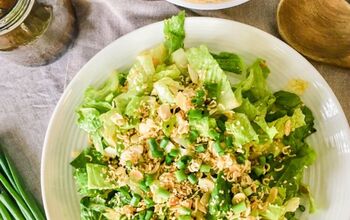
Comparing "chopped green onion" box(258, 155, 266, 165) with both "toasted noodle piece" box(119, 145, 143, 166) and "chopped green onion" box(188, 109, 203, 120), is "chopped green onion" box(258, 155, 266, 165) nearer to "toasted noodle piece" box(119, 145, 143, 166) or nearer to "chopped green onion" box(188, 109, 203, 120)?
"chopped green onion" box(188, 109, 203, 120)

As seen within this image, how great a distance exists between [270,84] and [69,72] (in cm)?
64

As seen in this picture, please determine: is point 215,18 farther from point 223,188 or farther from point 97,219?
point 97,219

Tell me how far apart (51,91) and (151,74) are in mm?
434

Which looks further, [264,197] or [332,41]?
[332,41]

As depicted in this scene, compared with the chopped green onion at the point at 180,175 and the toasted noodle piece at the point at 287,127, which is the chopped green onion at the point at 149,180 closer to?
the chopped green onion at the point at 180,175

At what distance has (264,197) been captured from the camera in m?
1.59

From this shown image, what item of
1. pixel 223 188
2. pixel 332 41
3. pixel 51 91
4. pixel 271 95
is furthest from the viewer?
pixel 51 91

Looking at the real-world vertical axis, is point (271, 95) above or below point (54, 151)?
above

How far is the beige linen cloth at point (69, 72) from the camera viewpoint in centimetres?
185

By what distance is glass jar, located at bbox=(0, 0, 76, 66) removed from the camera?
1.72 meters

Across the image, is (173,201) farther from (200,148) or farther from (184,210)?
(200,148)

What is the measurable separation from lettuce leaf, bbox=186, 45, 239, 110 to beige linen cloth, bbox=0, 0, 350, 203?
0.28 meters

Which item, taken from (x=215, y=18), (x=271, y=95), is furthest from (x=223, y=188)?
(x=215, y=18)

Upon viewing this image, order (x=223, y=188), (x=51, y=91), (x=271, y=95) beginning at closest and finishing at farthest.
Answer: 1. (x=223, y=188)
2. (x=271, y=95)
3. (x=51, y=91)
